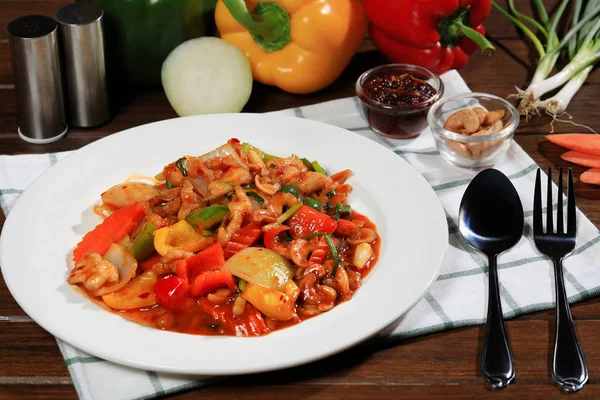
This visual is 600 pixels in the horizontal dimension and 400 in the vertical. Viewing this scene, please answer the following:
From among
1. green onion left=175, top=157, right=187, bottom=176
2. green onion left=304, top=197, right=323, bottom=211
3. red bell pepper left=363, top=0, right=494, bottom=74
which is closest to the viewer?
green onion left=304, top=197, right=323, bottom=211

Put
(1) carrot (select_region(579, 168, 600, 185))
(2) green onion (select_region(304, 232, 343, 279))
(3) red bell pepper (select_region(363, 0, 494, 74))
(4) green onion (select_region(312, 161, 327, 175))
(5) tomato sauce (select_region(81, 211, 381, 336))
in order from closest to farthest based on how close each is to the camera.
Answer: (5) tomato sauce (select_region(81, 211, 381, 336)), (2) green onion (select_region(304, 232, 343, 279)), (4) green onion (select_region(312, 161, 327, 175)), (1) carrot (select_region(579, 168, 600, 185)), (3) red bell pepper (select_region(363, 0, 494, 74))

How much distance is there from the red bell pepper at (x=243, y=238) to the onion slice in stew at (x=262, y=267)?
62 millimetres

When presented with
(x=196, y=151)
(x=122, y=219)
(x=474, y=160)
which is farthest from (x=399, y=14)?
(x=122, y=219)

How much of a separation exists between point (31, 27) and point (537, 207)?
249cm

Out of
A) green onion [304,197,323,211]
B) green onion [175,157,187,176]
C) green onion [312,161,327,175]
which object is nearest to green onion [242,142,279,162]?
green onion [312,161,327,175]

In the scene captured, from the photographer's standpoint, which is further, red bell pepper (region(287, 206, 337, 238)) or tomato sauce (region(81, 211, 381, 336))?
red bell pepper (region(287, 206, 337, 238))

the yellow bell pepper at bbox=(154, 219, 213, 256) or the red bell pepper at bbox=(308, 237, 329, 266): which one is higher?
the red bell pepper at bbox=(308, 237, 329, 266)

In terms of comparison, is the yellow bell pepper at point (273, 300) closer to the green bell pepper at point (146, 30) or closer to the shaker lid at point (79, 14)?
the shaker lid at point (79, 14)

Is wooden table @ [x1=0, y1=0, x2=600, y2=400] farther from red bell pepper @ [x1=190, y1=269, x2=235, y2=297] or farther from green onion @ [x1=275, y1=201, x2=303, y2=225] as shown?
green onion @ [x1=275, y1=201, x2=303, y2=225]

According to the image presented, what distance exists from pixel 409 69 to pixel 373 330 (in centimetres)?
202

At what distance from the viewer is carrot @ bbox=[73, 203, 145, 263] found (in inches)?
120

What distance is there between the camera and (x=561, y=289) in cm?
287

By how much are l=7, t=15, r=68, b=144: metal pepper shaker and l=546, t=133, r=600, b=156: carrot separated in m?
2.46

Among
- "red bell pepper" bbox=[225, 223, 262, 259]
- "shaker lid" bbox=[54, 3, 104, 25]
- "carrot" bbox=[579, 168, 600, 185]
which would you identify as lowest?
"carrot" bbox=[579, 168, 600, 185]
